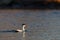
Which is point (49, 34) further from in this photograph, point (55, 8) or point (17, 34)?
point (55, 8)

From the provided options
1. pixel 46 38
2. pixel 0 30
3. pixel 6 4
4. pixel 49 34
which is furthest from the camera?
pixel 6 4

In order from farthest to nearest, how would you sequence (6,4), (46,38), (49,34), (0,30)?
(6,4) < (0,30) < (49,34) < (46,38)

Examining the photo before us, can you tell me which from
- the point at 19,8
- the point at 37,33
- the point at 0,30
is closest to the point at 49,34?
the point at 37,33

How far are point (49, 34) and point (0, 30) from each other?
1.40 meters

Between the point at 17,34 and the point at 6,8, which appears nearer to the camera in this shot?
the point at 17,34

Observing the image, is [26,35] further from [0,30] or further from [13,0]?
[13,0]

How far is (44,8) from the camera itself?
16344 millimetres

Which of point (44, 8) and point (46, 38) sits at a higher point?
point (44, 8)

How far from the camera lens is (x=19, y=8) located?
1587 centimetres

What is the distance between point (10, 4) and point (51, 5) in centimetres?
220

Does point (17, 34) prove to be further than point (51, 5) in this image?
No

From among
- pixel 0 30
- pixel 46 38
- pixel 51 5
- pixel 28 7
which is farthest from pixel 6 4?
pixel 46 38

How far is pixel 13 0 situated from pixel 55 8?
2.23 m

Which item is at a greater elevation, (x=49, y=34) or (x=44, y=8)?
(x=44, y=8)
